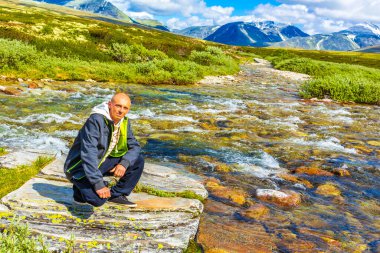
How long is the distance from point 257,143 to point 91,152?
8.58 m

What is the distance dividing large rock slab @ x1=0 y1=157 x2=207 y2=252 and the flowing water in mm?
1148

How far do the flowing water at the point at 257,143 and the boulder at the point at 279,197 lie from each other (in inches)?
7.6

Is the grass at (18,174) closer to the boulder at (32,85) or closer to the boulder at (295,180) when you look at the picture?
the boulder at (295,180)

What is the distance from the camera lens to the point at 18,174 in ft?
23.6

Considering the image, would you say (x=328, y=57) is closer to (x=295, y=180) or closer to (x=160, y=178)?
(x=295, y=180)

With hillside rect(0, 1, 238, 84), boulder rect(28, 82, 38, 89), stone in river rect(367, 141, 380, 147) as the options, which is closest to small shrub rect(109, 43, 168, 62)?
hillside rect(0, 1, 238, 84)

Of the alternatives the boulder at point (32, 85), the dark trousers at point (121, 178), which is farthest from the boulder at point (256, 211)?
the boulder at point (32, 85)

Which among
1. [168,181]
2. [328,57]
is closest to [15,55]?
[168,181]

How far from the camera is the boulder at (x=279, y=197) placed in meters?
7.79

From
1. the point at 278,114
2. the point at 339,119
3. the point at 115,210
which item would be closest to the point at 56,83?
the point at 278,114

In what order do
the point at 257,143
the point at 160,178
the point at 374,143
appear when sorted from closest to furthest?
1. the point at 160,178
2. the point at 257,143
3. the point at 374,143

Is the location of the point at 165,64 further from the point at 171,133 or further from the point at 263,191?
the point at 263,191

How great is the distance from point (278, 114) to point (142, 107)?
7.18 metres

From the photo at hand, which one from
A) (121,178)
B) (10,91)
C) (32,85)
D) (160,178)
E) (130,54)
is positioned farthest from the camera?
(130,54)
